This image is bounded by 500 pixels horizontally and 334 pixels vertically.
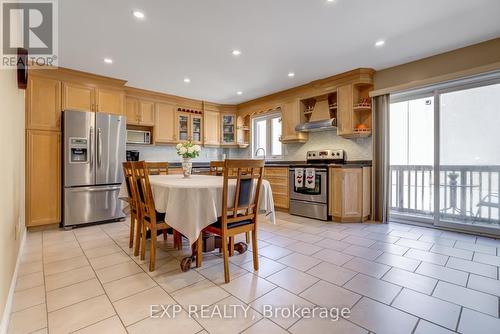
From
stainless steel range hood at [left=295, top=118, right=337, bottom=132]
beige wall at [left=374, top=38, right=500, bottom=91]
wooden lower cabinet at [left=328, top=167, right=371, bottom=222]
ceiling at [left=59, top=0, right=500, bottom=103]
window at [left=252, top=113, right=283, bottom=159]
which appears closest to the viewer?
ceiling at [left=59, top=0, right=500, bottom=103]

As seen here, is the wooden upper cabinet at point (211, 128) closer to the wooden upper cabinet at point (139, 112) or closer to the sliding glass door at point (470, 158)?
the wooden upper cabinet at point (139, 112)

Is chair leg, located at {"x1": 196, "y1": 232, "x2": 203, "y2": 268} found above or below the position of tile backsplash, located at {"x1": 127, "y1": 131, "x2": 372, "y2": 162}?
below

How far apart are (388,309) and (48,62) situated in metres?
4.97

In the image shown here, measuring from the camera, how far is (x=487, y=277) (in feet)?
6.82

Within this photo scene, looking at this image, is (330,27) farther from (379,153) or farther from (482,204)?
(482,204)

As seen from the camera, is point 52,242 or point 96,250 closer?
point 96,250

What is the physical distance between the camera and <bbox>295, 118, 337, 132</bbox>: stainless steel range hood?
4.32 m

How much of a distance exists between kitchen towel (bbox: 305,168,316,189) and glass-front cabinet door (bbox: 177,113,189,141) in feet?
9.93

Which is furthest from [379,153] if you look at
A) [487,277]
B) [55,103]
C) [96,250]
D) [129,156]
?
[55,103]

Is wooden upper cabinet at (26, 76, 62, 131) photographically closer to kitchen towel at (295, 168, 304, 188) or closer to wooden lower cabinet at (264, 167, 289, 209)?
wooden lower cabinet at (264, 167, 289, 209)

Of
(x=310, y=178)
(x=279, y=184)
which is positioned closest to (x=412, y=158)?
(x=310, y=178)

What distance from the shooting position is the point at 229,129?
251 inches

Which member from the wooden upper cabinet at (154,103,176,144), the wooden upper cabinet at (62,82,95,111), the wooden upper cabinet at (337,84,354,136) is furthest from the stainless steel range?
the wooden upper cabinet at (62,82,95,111)

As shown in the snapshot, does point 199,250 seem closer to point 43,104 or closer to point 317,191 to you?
point 317,191
